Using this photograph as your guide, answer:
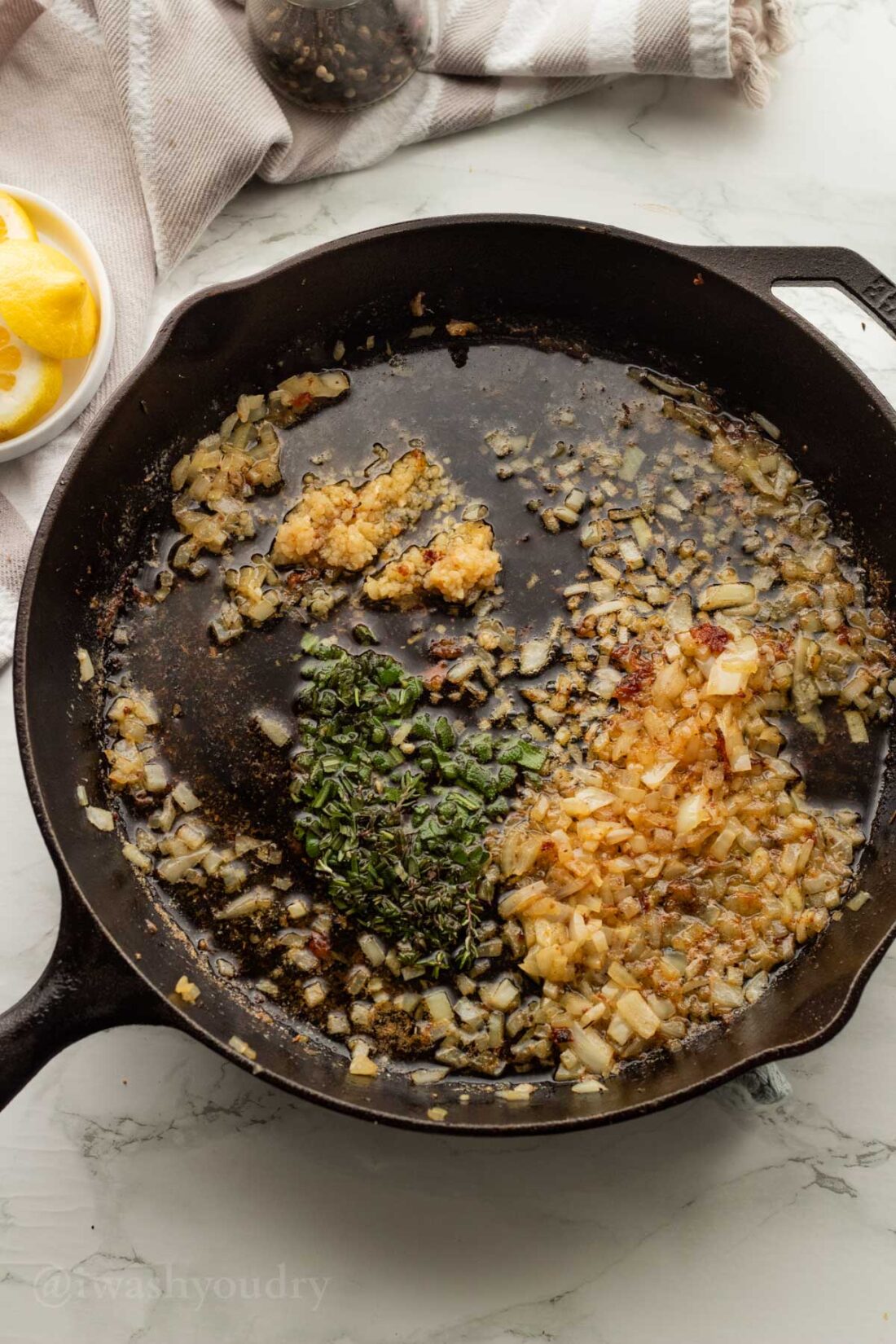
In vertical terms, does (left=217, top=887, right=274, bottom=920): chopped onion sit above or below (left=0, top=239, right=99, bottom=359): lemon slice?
below

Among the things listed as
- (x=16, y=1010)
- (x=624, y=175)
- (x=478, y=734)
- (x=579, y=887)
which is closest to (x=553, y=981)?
(x=579, y=887)

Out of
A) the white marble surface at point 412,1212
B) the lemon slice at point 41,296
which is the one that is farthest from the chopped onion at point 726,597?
the lemon slice at point 41,296

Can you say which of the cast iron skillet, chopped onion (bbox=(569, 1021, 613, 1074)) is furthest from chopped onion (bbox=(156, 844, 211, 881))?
chopped onion (bbox=(569, 1021, 613, 1074))

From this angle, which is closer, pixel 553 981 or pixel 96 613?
pixel 553 981

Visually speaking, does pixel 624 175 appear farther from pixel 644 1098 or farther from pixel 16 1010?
pixel 16 1010

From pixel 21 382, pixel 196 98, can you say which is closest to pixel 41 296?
pixel 21 382

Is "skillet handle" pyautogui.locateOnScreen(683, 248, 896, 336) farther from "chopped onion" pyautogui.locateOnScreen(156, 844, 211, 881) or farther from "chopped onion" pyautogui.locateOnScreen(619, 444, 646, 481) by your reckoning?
"chopped onion" pyautogui.locateOnScreen(156, 844, 211, 881)

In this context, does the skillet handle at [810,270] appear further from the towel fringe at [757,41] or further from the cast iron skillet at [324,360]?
the towel fringe at [757,41]
